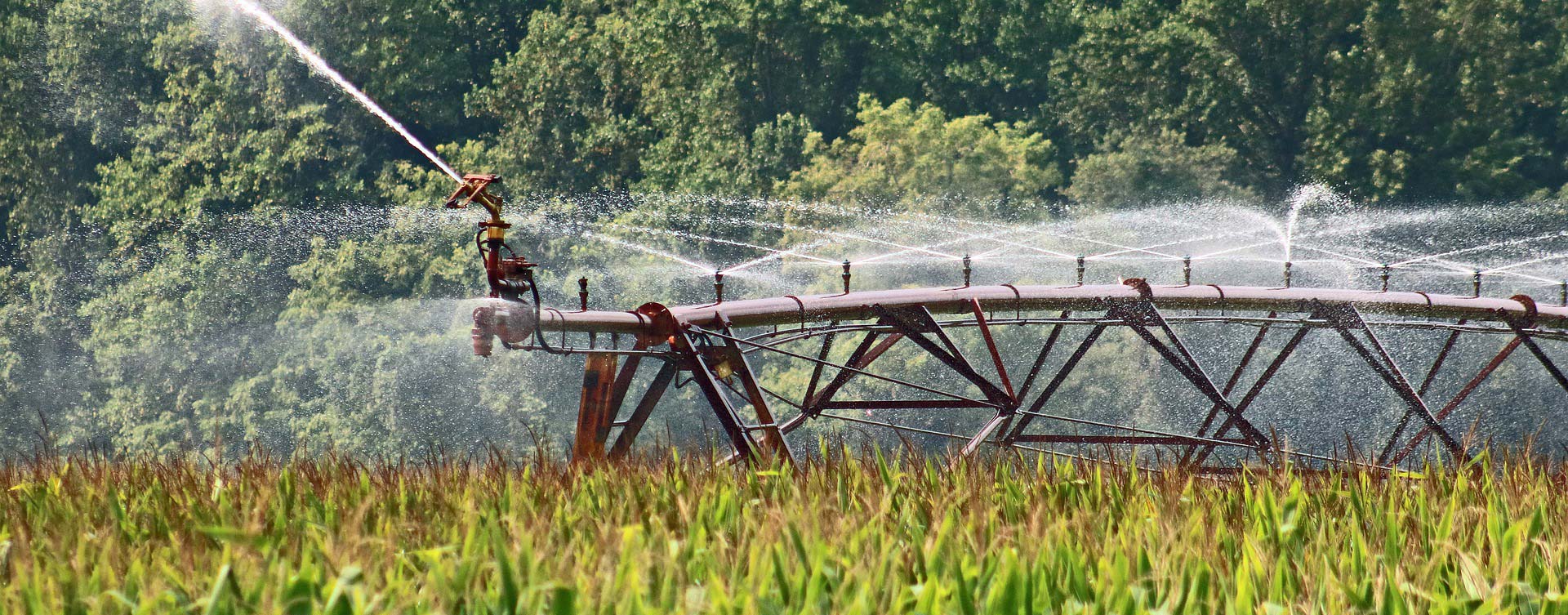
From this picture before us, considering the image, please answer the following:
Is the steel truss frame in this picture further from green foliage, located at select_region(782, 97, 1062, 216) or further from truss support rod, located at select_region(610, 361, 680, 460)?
green foliage, located at select_region(782, 97, 1062, 216)

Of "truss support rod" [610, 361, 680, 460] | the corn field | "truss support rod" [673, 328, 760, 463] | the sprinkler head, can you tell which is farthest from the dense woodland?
the corn field

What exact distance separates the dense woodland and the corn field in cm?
3027

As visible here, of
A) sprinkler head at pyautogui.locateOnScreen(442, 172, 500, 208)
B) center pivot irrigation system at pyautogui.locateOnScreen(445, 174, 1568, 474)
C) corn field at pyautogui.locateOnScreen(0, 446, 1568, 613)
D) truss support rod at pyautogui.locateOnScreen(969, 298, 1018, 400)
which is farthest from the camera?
truss support rod at pyautogui.locateOnScreen(969, 298, 1018, 400)

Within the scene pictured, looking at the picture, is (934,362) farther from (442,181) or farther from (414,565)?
(414,565)

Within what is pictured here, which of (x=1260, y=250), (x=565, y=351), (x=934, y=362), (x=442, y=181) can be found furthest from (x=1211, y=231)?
(x=565, y=351)

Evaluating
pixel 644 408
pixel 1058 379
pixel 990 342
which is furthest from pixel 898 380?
pixel 644 408

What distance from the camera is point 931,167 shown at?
38750 mm

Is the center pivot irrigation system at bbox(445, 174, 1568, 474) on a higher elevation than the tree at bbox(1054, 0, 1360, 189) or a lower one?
lower

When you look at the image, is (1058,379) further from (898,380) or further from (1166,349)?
(898,380)

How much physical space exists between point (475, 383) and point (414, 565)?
118 feet

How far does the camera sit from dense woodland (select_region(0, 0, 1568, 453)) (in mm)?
38906

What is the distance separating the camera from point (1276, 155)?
40094mm

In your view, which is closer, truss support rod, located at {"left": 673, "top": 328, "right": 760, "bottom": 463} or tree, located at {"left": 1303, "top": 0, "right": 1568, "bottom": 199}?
truss support rod, located at {"left": 673, "top": 328, "right": 760, "bottom": 463}

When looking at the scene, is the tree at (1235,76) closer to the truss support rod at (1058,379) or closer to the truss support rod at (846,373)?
the truss support rod at (1058,379)
